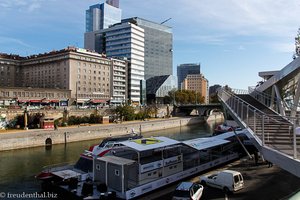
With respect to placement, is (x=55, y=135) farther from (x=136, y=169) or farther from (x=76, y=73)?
(x=76, y=73)

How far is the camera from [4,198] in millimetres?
22938

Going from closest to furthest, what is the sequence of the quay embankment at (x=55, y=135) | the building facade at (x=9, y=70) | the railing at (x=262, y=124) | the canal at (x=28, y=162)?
1. the railing at (x=262, y=124)
2. the canal at (x=28, y=162)
3. the quay embankment at (x=55, y=135)
4. the building facade at (x=9, y=70)

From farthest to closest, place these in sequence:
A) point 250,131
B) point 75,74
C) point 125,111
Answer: point 75,74
point 125,111
point 250,131

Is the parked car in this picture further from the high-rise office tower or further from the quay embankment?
the high-rise office tower

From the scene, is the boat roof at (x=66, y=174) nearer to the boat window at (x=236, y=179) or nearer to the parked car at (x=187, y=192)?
the parked car at (x=187, y=192)

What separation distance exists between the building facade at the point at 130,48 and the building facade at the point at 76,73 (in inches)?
290

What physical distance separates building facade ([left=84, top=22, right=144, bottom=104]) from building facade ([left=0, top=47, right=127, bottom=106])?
737 cm

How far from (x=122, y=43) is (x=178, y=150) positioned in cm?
13320

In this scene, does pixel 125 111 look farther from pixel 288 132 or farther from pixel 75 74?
pixel 288 132

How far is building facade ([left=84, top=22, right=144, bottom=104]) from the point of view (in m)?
149

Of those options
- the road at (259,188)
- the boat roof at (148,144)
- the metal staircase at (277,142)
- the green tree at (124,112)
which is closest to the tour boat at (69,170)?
the boat roof at (148,144)

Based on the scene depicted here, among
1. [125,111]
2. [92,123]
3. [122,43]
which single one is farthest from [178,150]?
[122,43]

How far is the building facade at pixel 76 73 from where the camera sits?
11419cm

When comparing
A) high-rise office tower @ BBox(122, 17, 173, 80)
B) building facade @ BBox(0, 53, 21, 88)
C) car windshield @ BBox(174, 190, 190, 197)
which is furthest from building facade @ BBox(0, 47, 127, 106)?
car windshield @ BBox(174, 190, 190, 197)
